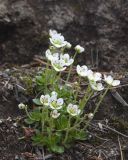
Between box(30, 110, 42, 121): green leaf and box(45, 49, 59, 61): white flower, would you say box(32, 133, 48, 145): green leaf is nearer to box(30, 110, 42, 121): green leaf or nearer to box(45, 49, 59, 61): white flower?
box(30, 110, 42, 121): green leaf

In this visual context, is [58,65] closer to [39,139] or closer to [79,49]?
[79,49]

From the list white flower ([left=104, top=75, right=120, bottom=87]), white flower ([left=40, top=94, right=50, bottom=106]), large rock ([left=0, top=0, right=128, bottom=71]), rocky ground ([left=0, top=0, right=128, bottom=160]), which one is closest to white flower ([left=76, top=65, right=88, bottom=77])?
white flower ([left=104, top=75, right=120, bottom=87])

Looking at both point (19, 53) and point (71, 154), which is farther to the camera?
point (19, 53)

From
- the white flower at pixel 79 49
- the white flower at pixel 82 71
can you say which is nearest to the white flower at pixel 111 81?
the white flower at pixel 82 71

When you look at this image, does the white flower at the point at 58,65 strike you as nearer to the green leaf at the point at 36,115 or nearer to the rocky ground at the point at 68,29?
the green leaf at the point at 36,115

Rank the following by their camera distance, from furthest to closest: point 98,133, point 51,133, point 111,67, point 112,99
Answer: point 111,67
point 112,99
point 98,133
point 51,133

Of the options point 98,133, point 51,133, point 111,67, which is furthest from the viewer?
point 111,67

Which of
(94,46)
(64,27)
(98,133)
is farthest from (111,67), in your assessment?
(98,133)

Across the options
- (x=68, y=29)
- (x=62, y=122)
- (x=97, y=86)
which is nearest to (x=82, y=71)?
(x=97, y=86)

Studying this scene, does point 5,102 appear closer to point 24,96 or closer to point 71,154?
point 24,96
